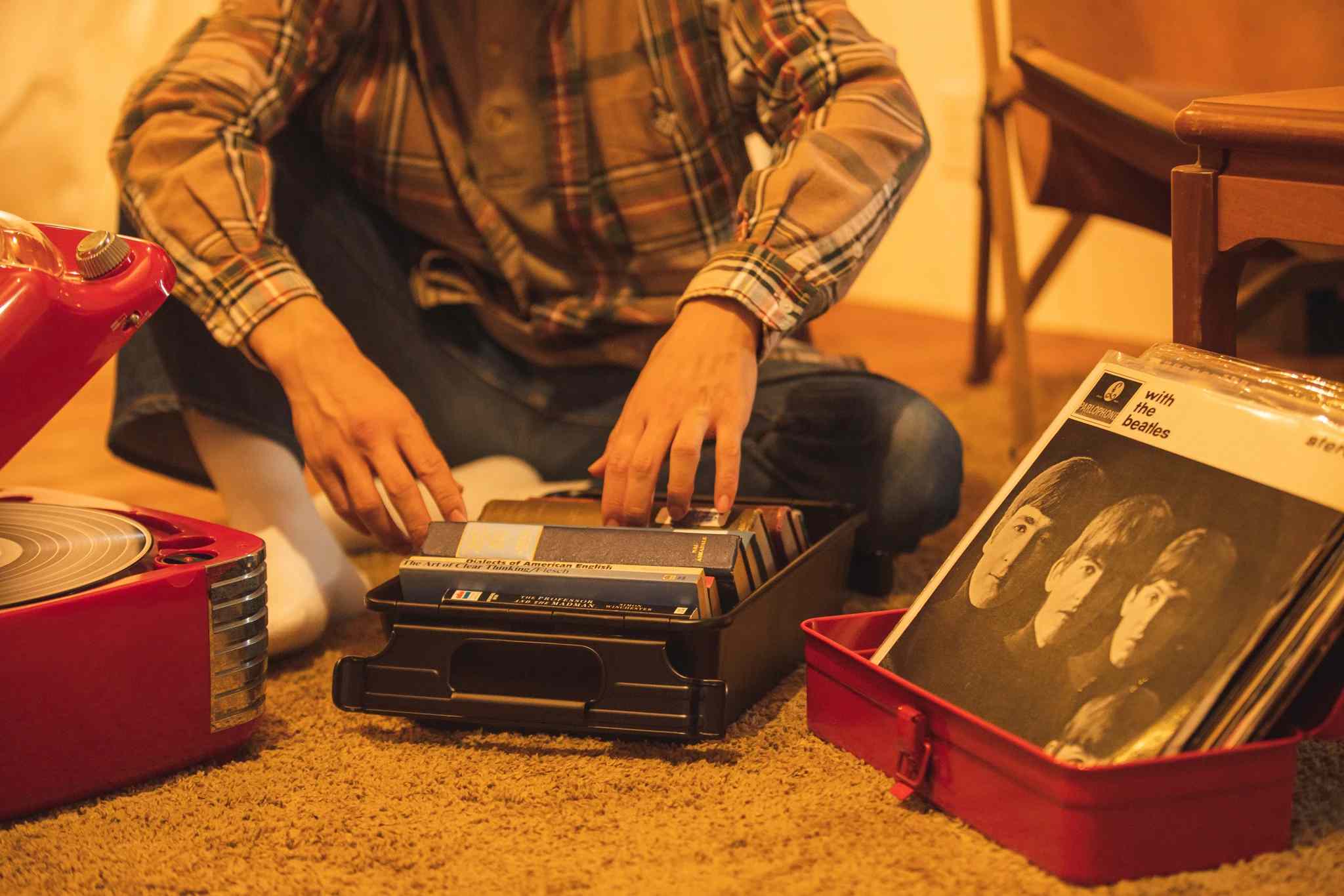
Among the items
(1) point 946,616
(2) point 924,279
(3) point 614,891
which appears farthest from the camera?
(2) point 924,279

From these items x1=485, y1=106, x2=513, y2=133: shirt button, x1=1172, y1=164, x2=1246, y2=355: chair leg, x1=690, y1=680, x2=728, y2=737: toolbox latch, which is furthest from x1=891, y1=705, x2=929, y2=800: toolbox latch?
x1=485, y1=106, x2=513, y2=133: shirt button

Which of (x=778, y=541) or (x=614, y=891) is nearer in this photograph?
(x=614, y=891)

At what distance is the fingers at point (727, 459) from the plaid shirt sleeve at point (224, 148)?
33cm

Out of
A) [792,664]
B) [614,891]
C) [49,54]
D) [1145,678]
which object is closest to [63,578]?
[614,891]

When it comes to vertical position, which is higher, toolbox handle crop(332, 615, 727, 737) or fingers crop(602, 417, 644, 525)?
fingers crop(602, 417, 644, 525)

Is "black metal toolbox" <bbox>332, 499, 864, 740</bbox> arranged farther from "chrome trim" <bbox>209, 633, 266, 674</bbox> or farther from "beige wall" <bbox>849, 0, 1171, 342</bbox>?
"beige wall" <bbox>849, 0, 1171, 342</bbox>

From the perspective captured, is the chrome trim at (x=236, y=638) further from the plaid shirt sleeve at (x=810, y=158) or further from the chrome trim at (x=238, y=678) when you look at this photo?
the plaid shirt sleeve at (x=810, y=158)

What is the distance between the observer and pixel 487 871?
0.67m

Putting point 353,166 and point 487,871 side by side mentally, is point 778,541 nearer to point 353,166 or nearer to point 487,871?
point 487,871

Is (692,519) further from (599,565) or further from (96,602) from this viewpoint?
(96,602)

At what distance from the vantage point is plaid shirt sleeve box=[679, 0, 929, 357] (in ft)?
2.90

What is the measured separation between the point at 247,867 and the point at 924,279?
204cm

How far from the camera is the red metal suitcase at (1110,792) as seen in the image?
0.61 m

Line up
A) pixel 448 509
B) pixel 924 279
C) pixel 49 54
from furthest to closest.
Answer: pixel 924 279 < pixel 49 54 < pixel 448 509
